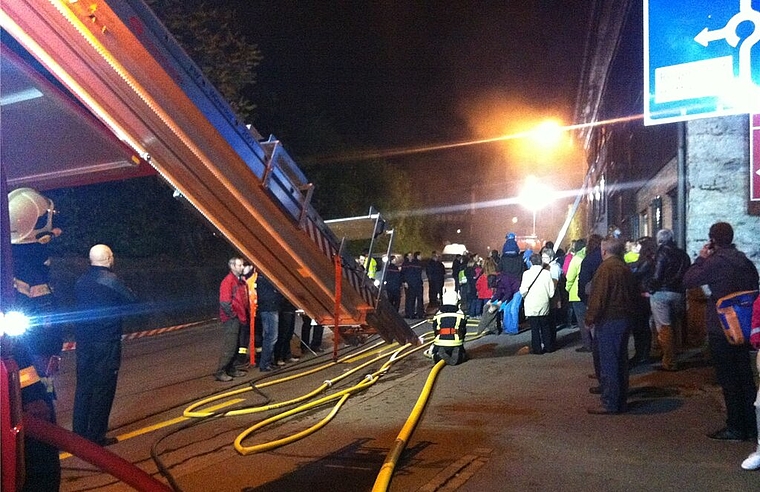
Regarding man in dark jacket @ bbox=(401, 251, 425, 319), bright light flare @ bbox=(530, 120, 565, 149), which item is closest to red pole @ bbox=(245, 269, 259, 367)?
man in dark jacket @ bbox=(401, 251, 425, 319)

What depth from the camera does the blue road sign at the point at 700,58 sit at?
754cm

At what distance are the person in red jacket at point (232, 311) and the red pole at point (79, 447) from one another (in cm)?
610

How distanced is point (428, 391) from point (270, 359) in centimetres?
297

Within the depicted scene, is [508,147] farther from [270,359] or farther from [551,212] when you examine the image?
[270,359]

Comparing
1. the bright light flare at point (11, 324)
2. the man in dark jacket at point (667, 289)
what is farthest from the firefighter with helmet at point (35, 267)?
the man in dark jacket at point (667, 289)

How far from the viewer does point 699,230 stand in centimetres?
904

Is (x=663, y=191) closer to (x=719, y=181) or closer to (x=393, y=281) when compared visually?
(x=719, y=181)

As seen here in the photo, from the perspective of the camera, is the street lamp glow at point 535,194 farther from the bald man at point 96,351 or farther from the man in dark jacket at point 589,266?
the bald man at point 96,351

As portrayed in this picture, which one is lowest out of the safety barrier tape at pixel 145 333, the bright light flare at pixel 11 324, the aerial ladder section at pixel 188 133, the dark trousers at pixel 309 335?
the safety barrier tape at pixel 145 333

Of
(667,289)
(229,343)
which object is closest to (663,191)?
(667,289)

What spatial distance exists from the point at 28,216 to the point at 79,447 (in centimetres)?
159

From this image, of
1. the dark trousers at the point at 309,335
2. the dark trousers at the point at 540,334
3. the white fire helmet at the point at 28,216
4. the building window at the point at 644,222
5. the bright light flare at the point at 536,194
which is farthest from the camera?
the bright light flare at the point at 536,194

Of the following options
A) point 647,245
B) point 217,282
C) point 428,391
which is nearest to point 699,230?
point 647,245

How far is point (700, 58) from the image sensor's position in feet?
25.9
